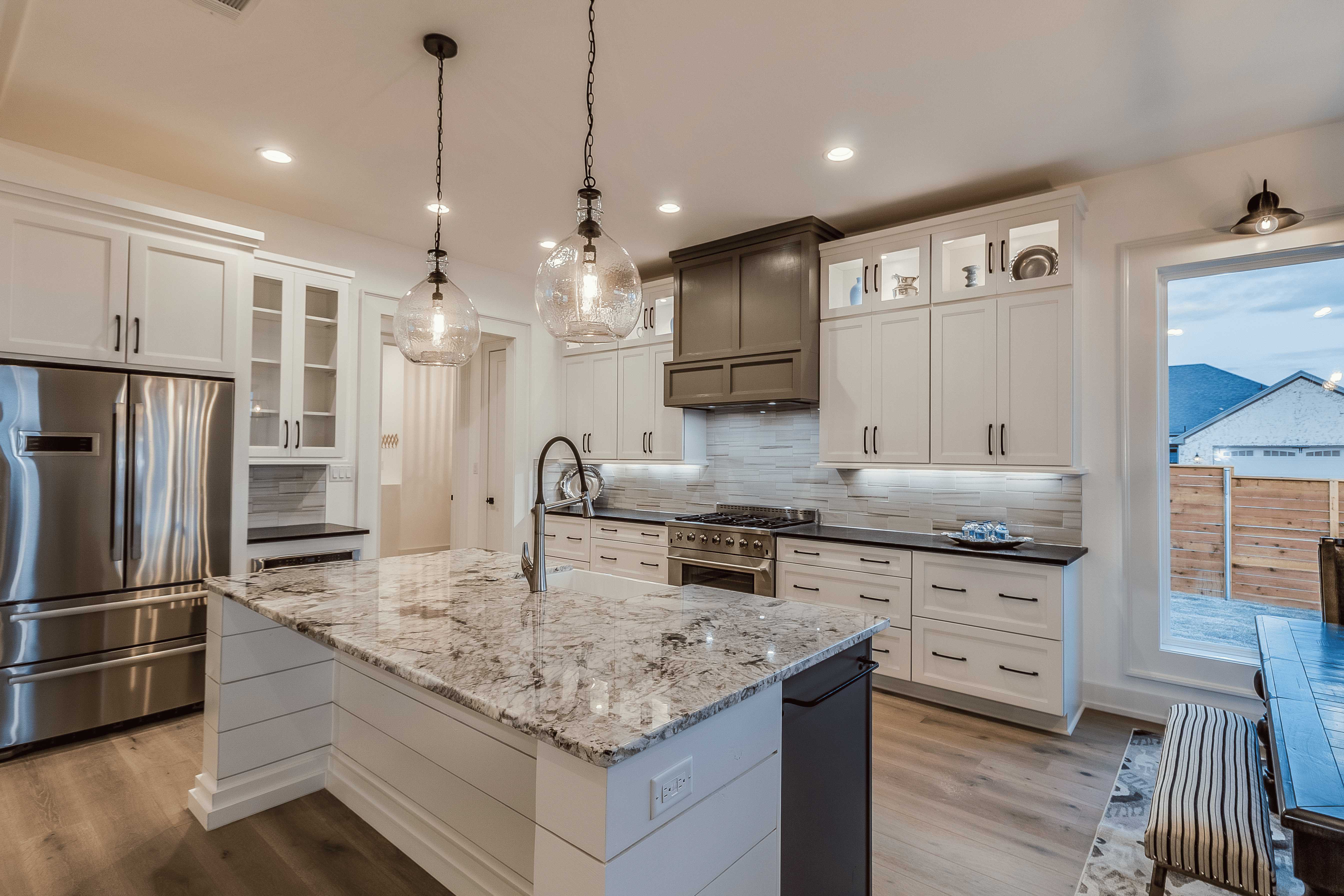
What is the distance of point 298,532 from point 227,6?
2.64 metres

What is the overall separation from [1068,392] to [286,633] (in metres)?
3.64

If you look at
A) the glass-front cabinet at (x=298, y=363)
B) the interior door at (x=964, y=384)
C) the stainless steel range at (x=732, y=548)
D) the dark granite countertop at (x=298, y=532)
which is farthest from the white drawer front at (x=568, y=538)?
the interior door at (x=964, y=384)

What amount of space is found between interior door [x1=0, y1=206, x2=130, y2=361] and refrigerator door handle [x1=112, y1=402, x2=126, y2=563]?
0.28 m

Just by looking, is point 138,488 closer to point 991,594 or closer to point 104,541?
point 104,541

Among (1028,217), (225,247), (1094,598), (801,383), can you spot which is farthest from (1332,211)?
(225,247)

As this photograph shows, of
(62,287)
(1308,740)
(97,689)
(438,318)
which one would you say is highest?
(62,287)

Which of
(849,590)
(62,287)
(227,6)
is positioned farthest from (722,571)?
(62,287)

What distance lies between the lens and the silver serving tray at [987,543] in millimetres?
3309

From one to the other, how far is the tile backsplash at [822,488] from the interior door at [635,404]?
0.34m

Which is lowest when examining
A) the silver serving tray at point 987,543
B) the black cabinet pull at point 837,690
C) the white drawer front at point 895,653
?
the white drawer front at point 895,653

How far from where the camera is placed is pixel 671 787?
3.53 feet

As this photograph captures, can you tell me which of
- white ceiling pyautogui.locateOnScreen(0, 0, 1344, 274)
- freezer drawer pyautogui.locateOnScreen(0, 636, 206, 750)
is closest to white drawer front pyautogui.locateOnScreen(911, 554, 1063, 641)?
white ceiling pyautogui.locateOnScreen(0, 0, 1344, 274)

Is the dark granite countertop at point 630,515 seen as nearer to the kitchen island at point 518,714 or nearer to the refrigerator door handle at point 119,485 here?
the kitchen island at point 518,714

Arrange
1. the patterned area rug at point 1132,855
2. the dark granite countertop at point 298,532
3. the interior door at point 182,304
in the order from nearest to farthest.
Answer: the patterned area rug at point 1132,855 < the interior door at point 182,304 < the dark granite countertop at point 298,532
